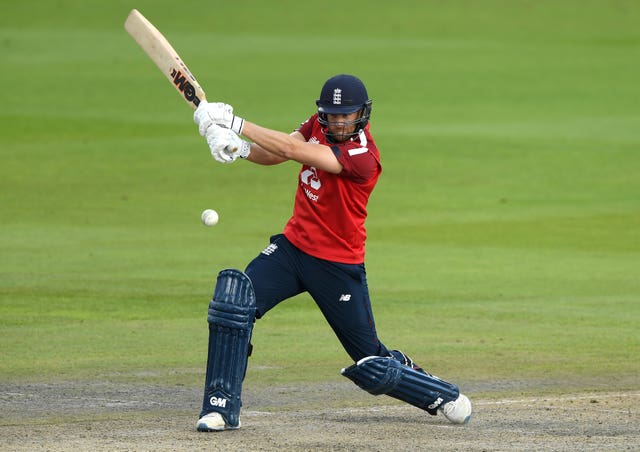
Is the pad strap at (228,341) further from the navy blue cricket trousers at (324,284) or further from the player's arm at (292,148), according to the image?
the player's arm at (292,148)

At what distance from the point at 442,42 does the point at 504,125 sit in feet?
37.2

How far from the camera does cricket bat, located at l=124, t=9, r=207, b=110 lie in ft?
26.4

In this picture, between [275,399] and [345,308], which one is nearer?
[345,308]

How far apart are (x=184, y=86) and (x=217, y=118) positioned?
0.71m

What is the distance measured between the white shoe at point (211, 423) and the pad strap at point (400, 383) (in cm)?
77

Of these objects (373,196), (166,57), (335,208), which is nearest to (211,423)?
(335,208)

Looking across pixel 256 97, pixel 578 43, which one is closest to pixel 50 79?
pixel 256 97

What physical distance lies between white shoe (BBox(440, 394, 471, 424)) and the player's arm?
1.42 meters

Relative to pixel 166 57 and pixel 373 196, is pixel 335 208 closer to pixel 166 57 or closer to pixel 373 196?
pixel 166 57

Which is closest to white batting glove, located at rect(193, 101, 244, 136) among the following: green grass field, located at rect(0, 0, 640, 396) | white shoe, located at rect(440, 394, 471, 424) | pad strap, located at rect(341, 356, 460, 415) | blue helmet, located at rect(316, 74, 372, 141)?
blue helmet, located at rect(316, 74, 372, 141)

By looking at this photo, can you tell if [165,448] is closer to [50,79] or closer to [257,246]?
[257,246]

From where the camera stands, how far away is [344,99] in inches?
303

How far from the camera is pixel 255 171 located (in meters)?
22.4

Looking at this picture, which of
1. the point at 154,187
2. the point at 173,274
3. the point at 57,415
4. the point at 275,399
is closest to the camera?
the point at 57,415
